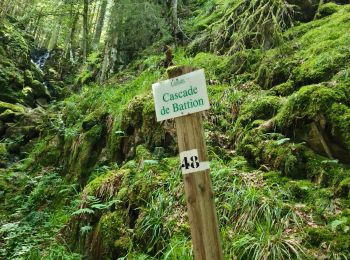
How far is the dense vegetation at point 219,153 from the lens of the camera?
13.9 ft

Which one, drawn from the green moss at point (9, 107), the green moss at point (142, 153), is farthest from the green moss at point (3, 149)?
the green moss at point (142, 153)

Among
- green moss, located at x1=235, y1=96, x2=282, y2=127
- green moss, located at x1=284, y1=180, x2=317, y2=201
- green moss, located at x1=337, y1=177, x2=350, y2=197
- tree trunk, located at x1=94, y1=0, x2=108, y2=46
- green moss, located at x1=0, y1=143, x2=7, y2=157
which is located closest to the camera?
green moss, located at x1=337, y1=177, x2=350, y2=197

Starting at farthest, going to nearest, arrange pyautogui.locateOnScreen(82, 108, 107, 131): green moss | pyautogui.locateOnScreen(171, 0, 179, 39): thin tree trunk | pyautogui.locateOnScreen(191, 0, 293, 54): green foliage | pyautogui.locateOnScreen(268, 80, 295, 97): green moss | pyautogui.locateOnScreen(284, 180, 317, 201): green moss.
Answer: pyautogui.locateOnScreen(171, 0, 179, 39): thin tree trunk, pyautogui.locateOnScreen(82, 108, 107, 131): green moss, pyautogui.locateOnScreen(191, 0, 293, 54): green foliage, pyautogui.locateOnScreen(268, 80, 295, 97): green moss, pyautogui.locateOnScreen(284, 180, 317, 201): green moss

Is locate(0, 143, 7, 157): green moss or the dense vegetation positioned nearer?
the dense vegetation

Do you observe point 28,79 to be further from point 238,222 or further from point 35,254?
point 238,222

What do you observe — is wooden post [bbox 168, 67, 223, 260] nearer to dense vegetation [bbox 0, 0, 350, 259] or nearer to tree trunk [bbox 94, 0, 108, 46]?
dense vegetation [bbox 0, 0, 350, 259]

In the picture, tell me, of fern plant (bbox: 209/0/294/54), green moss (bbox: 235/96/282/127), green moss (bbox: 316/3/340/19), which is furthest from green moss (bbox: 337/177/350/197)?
green moss (bbox: 316/3/340/19)

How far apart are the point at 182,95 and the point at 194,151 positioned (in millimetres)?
435

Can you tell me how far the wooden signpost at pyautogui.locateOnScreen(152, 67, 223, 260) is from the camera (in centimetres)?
260

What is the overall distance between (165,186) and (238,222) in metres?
1.49

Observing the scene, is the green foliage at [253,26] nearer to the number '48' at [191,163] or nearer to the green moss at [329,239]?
the green moss at [329,239]

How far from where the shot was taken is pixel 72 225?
5.92m

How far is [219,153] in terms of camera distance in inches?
228

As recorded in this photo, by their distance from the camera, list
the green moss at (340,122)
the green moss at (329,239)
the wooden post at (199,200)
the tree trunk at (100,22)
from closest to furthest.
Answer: the wooden post at (199,200)
the green moss at (329,239)
the green moss at (340,122)
the tree trunk at (100,22)
